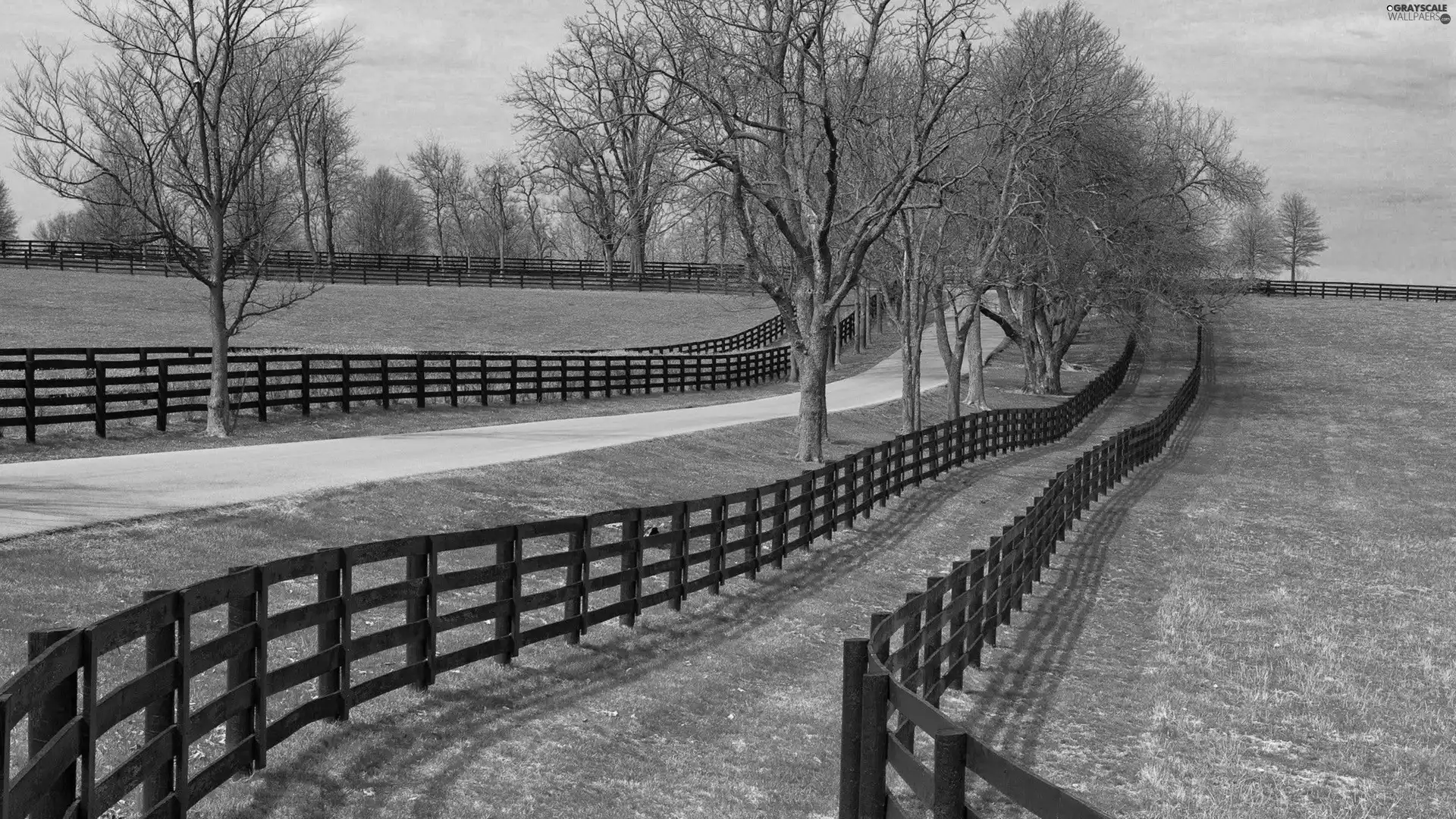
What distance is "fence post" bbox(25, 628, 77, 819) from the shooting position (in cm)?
553

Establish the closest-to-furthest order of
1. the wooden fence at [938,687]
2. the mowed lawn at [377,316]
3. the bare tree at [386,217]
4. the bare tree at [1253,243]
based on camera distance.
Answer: the wooden fence at [938,687]
the mowed lawn at [377,316]
the bare tree at [1253,243]
the bare tree at [386,217]

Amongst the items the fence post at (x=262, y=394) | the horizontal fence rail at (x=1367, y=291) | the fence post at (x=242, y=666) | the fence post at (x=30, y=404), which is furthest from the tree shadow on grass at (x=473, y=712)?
the horizontal fence rail at (x=1367, y=291)

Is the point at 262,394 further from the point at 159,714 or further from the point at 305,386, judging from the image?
the point at 159,714

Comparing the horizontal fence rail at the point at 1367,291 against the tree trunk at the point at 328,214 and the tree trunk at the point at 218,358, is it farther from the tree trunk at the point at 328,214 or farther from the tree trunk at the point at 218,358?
the tree trunk at the point at 218,358

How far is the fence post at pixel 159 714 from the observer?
6566 millimetres

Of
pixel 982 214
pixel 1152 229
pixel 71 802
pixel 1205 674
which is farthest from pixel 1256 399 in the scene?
pixel 71 802

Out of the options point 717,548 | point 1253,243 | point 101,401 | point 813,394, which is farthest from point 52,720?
point 1253,243

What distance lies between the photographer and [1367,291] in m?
102

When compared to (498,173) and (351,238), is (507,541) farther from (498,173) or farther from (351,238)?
(351,238)

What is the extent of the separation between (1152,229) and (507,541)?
3993cm

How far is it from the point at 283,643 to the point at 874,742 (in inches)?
235

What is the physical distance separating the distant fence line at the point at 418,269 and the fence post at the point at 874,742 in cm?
6047

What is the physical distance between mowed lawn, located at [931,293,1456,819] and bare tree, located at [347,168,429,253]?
91.4 meters

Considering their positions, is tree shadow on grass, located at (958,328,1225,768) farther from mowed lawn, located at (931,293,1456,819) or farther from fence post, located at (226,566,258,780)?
fence post, located at (226,566,258,780)
